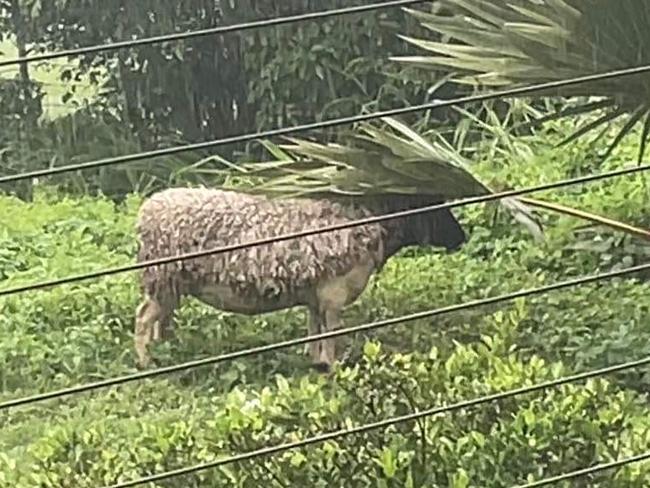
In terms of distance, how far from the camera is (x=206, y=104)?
2.11 m

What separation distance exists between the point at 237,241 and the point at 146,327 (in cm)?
17

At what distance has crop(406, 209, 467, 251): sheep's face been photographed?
1.91 metres

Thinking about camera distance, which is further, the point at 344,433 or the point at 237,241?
the point at 237,241

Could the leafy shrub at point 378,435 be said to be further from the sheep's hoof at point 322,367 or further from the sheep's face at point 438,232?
the sheep's face at point 438,232

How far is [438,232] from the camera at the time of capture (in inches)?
77.2

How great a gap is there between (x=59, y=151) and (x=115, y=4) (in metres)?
0.23

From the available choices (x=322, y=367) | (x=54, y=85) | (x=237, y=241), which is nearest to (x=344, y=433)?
(x=322, y=367)

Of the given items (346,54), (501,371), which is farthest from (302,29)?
(501,371)

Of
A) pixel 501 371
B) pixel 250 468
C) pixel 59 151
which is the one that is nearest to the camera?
pixel 250 468

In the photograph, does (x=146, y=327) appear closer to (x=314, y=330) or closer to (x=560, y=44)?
(x=314, y=330)

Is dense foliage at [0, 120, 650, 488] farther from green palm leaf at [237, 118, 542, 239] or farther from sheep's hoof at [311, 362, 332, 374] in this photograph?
green palm leaf at [237, 118, 542, 239]

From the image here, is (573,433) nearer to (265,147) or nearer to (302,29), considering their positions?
(265,147)

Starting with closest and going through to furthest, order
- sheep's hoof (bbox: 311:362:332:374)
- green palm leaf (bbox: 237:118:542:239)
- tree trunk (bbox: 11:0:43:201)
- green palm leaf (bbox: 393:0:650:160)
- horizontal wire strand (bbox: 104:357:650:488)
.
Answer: horizontal wire strand (bbox: 104:357:650:488) → green palm leaf (bbox: 393:0:650:160) → green palm leaf (bbox: 237:118:542:239) → sheep's hoof (bbox: 311:362:332:374) → tree trunk (bbox: 11:0:43:201)

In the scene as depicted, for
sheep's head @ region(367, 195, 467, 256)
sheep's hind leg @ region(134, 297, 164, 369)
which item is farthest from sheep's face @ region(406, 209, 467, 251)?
sheep's hind leg @ region(134, 297, 164, 369)
